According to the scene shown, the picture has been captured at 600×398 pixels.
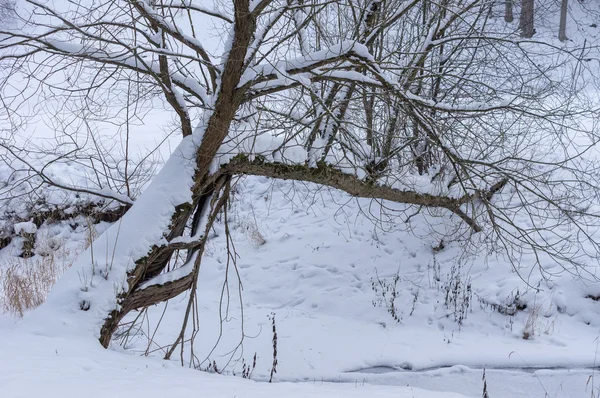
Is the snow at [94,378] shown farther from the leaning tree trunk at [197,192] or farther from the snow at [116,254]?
the leaning tree trunk at [197,192]

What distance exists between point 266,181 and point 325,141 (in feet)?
23.1

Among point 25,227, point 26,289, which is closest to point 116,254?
point 26,289

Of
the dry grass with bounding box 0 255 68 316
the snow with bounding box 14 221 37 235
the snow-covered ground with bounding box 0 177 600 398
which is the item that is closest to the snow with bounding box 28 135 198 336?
the snow-covered ground with bounding box 0 177 600 398

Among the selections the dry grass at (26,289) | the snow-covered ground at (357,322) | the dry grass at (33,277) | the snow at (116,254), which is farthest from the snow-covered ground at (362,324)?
the dry grass at (26,289)

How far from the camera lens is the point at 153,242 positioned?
4.82 meters

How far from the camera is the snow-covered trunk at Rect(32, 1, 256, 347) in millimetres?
4445

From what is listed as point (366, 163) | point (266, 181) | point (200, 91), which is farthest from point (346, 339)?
point (266, 181)

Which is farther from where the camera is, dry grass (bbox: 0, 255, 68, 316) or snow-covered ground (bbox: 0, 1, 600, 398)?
dry grass (bbox: 0, 255, 68, 316)

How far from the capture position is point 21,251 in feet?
33.9

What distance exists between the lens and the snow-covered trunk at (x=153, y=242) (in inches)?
175

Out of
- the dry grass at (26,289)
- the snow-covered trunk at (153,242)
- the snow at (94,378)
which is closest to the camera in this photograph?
the snow at (94,378)

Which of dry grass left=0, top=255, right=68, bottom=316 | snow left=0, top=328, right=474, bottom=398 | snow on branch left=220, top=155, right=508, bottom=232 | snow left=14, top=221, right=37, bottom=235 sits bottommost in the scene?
snow left=0, top=328, right=474, bottom=398

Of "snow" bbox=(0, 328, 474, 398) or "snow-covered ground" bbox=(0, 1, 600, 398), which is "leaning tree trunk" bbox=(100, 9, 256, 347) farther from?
"snow" bbox=(0, 328, 474, 398)

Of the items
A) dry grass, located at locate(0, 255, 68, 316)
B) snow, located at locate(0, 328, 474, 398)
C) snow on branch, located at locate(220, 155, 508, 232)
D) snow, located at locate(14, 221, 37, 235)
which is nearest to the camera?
snow, located at locate(0, 328, 474, 398)
